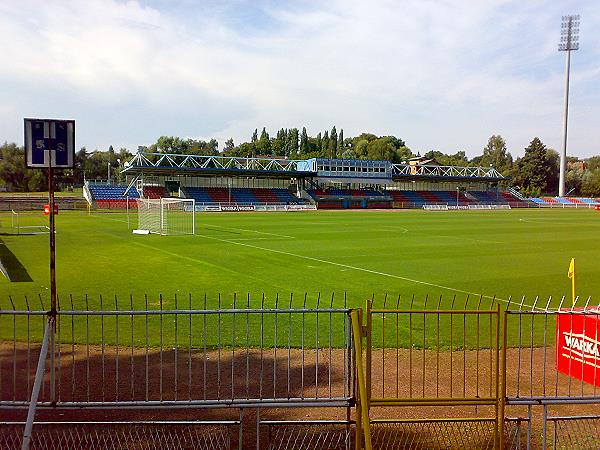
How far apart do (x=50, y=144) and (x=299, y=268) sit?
13987 millimetres

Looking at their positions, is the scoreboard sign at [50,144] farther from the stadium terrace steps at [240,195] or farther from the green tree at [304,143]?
the green tree at [304,143]

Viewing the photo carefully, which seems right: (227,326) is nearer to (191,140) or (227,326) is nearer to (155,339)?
(155,339)

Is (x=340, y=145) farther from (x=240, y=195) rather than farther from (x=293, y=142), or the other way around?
(x=240, y=195)

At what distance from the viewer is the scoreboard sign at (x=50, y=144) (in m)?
7.32

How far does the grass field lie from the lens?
50.2ft

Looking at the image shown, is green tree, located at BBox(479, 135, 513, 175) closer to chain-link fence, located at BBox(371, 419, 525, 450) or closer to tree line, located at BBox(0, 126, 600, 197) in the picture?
tree line, located at BBox(0, 126, 600, 197)

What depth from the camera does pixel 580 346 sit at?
8656mm

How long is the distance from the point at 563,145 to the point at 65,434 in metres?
112

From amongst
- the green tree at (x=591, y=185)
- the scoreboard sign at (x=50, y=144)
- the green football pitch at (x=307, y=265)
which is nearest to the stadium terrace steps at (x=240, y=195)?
the green football pitch at (x=307, y=265)

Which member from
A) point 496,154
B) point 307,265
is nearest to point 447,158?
point 496,154

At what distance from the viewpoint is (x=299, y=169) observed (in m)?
97.9

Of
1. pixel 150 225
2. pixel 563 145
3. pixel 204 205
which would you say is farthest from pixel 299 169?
pixel 150 225

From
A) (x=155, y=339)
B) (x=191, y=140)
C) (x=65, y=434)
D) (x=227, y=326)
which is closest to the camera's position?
(x=65, y=434)

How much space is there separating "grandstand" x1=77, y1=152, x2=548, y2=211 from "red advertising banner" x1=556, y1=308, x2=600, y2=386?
67830mm
